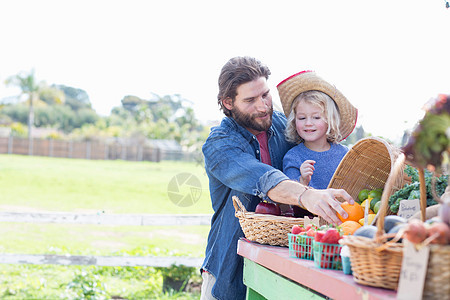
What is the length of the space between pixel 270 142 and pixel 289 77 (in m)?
0.30

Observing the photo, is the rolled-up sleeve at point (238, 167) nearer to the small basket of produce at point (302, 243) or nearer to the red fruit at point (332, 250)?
the small basket of produce at point (302, 243)

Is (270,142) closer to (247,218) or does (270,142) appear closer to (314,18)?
(247,218)

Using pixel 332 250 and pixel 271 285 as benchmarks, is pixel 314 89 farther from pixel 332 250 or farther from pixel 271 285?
pixel 332 250

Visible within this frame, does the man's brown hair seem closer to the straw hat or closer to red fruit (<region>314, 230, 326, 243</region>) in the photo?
the straw hat

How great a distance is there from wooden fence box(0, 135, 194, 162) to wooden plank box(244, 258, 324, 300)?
4063 cm

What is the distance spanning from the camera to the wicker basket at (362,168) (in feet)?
A: 5.91

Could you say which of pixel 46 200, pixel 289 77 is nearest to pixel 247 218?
pixel 289 77

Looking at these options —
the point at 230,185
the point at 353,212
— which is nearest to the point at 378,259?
the point at 353,212

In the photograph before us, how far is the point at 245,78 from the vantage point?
2.09 meters

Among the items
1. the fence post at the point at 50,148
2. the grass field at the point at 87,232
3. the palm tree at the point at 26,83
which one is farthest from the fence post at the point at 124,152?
the palm tree at the point at 26,83

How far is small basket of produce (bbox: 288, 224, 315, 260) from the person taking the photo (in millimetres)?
1431

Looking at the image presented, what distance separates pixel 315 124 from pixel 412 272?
128cm

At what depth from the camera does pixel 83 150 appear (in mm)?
42438

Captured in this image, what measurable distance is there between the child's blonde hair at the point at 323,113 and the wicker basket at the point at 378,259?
3.75 ft
